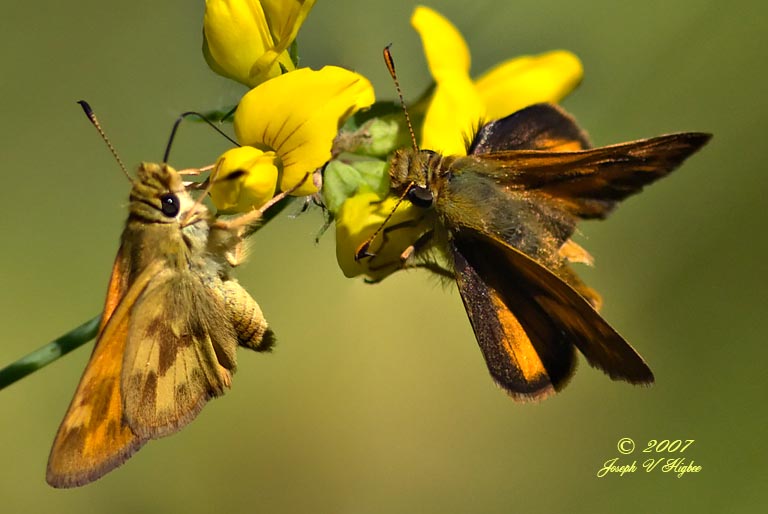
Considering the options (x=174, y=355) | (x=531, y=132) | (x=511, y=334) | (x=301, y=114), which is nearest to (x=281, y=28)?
(x=301, y=114)

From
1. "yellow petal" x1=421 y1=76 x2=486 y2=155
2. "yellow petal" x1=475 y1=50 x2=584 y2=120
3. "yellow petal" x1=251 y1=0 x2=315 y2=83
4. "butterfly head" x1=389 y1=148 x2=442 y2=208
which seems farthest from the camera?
"yellow petal" x1=475 y1=50 x2=584 y2=120

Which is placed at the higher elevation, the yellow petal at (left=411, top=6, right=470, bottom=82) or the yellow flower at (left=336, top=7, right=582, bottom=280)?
the yellow petal at (left=411, top=6, right=470, bottom=82)

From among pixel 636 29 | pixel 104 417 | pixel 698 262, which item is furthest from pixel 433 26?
pixel 698 262

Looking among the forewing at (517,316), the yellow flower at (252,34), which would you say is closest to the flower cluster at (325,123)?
the yellow flower at (252,34)

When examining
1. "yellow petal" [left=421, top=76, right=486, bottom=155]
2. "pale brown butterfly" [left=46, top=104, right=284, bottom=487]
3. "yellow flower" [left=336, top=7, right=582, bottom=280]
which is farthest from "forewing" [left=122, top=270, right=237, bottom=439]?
"yellow petal" [left=421, top=76, right=486, bottom=155]

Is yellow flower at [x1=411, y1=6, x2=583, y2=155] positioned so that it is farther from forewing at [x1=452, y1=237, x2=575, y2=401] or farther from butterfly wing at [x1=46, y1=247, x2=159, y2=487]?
butterfly wing at [x1=46, y1=247, x2=159, y2=487]

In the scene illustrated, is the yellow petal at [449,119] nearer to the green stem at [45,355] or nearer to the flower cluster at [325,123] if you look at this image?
the flower cluster at [325,123]

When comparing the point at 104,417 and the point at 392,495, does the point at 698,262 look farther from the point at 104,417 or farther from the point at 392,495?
the point at 104,417
